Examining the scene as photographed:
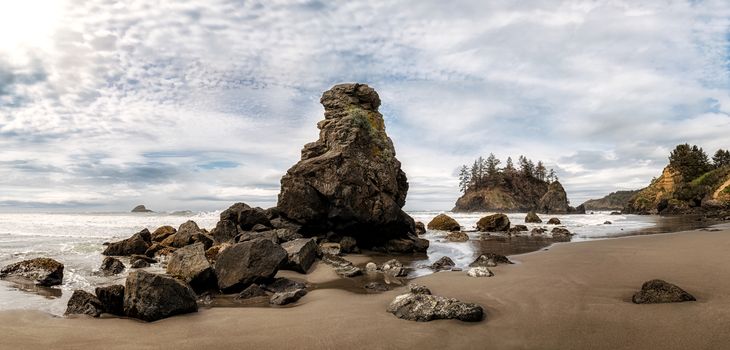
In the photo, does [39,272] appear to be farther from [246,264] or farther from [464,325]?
[464,325]

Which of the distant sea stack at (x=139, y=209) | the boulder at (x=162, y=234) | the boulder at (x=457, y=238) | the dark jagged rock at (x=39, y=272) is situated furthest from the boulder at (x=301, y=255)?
the distant sea stack at (x=139, y=209)

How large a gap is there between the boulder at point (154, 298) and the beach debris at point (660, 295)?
824 cm

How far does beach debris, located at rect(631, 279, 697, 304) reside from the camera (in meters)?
6.78

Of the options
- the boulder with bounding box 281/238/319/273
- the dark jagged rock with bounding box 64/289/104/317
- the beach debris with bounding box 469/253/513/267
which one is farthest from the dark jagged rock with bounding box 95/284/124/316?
the beach debris with bounding box 469/253/513/267

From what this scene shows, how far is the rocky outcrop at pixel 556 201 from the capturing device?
303 feet

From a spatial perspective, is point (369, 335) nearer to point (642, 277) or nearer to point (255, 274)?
point (255, 274)

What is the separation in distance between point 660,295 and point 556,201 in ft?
313

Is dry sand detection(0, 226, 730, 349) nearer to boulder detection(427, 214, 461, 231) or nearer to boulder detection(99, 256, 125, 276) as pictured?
boulder detection(99, 256, 125, 276)

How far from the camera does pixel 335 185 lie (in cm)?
1941

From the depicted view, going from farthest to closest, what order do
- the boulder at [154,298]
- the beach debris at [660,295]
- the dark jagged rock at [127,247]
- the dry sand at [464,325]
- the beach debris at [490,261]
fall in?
the dark jagged rock at [127,247] < the beach debris at [490,261] < the boulder at [154,298] < the beach debris at [660,295] < the dry sand at [464,325]

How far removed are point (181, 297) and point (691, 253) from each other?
14572 mm

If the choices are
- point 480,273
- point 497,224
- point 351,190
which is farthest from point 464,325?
point 497,224

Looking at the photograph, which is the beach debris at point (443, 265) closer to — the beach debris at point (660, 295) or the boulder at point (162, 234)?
the beach debris at point (660, 295)

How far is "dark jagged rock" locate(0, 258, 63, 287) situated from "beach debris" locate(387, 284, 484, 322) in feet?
32.2
